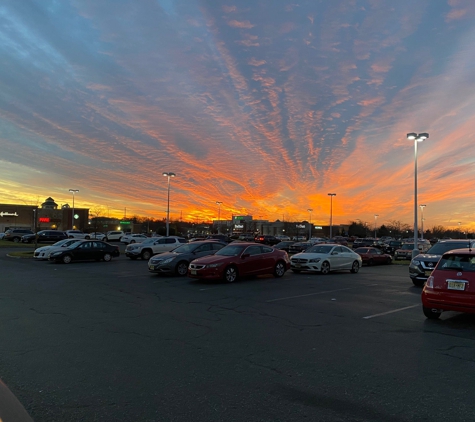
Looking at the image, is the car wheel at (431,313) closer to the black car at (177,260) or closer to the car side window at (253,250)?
the car side window at (253,250)

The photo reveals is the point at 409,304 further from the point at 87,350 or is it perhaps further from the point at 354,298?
the point at 87,350

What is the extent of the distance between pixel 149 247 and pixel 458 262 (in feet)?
73.3

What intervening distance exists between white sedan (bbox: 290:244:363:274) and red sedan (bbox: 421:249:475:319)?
10422mm

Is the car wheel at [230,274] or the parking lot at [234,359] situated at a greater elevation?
the car wheel at [230,274]

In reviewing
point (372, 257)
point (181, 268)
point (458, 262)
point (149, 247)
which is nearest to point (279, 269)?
point (181, 268)

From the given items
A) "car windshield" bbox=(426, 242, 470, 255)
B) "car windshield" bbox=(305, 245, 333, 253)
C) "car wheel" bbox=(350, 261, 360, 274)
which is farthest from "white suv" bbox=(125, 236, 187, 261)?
"car windshield" bbox=(426, 242, 470, 255)

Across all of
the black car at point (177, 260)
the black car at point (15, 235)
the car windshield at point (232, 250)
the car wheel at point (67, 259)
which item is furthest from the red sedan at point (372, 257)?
the black car at point (15, 235)

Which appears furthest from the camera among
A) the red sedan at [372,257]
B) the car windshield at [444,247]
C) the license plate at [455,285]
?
the red sedan at [372,257]

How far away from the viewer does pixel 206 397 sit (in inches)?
179

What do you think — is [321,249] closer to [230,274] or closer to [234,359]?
[230,274]

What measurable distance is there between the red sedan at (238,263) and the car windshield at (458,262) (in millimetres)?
7974

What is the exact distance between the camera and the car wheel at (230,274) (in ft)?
50.1

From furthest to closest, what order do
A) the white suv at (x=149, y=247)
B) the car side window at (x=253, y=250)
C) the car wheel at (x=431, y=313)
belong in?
1. the white suv at (x=149, y=247)
2. the car side window at (x=253, y=250)
3. the car wheel at (x=431, y=313)

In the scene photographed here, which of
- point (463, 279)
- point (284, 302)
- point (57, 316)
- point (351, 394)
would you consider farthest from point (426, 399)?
point (57, 316)
